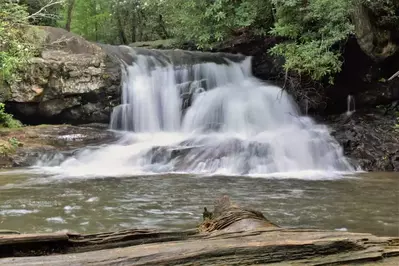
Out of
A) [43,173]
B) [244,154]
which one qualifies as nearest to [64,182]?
[43,173]

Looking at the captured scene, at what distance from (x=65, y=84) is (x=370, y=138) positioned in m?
10.1

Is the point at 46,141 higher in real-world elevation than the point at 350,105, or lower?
lower

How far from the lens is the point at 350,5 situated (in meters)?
10.7

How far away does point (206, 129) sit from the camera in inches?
565

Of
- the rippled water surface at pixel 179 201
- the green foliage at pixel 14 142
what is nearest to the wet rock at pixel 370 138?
Result: the rippled water surface at pixel 179 201

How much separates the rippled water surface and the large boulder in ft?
17.1

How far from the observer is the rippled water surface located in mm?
5586

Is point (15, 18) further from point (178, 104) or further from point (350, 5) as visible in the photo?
point (350, 5)

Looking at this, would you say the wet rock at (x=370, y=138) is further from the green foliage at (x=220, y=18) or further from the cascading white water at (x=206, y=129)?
the green foliage at (x=220, y=18)

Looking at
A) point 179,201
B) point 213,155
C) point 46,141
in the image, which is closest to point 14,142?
point 46,141

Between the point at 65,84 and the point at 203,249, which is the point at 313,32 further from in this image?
the point at 203,249

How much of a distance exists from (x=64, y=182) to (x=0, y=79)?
667 cm

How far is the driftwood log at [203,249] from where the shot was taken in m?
2.07

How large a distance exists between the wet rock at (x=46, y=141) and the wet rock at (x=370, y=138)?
23.8ft
